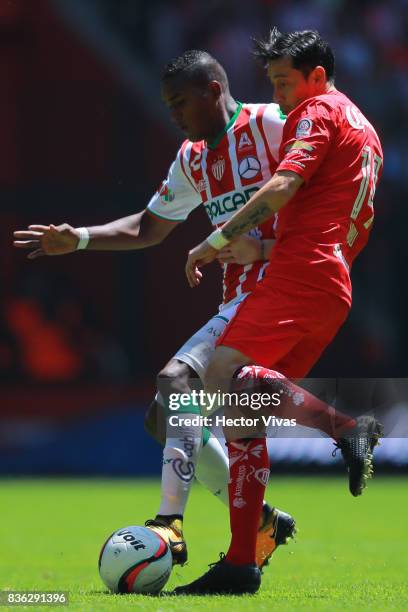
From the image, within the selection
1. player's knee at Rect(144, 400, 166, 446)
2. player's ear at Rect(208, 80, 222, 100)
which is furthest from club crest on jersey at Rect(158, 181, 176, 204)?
player's knee at Rect(144, 400, 166, 446)

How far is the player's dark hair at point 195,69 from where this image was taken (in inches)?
216

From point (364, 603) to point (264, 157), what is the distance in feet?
6.88

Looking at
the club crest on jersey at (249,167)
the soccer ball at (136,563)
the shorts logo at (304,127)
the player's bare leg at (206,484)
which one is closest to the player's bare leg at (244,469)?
the soccer ball at (136,563)

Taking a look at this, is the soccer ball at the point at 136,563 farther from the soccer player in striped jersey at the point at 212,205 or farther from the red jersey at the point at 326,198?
the red jersey at the point at 326,198

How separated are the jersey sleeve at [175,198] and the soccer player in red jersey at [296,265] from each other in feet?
3.38

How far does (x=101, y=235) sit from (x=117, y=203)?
8.50m

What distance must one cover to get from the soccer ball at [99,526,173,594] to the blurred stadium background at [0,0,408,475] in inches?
306

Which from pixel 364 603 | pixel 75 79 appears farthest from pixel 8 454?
pixel 364 603

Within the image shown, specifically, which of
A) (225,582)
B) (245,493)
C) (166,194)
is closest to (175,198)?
(166,194)

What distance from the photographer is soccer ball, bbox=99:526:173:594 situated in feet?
15.7

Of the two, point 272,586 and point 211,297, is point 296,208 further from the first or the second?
point 211,297

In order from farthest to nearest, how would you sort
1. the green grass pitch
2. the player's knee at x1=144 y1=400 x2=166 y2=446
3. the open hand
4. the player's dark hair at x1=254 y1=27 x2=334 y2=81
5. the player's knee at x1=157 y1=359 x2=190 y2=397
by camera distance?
the open hand
the player's knee at x1=144 y1=400 x2=166 y2=446
the player's knee at x1=157 y1=359 x2=190 y2=397
the player's dark hair at x1=254 y1=27 x2=334 y2=81
the green grass pitch

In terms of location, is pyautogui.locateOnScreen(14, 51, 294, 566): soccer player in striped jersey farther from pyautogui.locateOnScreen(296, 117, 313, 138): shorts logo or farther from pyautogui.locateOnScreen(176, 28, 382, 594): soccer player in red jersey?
pyautogui.locateOnScreen(296, 117, 313, 138): shorts logo

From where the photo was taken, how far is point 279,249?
16.4ft
